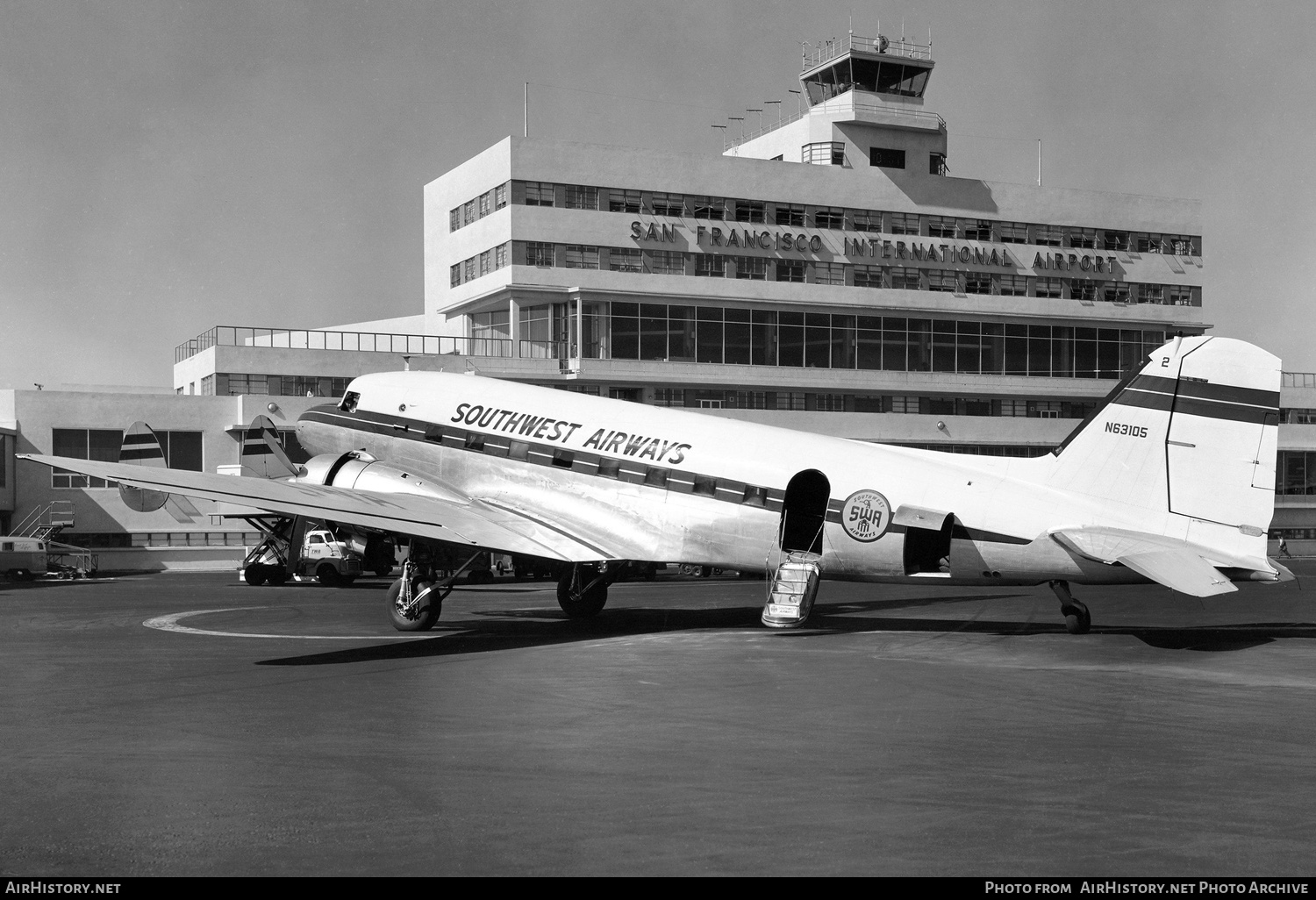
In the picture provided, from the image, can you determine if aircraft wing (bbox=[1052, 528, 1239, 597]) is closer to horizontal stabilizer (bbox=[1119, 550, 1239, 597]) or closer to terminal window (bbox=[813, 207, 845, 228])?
horizontal stabilizer (bbox=[1119, 550, 1239, 597])

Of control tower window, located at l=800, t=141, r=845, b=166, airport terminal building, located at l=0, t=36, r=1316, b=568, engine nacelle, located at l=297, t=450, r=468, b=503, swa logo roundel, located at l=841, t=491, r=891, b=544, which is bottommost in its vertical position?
swa logo roundel, located at l=841, t=491, r=891, b=544

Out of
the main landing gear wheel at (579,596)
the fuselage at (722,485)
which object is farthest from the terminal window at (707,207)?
the main landing gear wheel at (579,596)

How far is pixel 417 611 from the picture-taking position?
2333cm

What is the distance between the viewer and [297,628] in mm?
24516

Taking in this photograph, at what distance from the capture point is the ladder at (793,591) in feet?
71.5

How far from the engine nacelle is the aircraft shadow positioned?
290 cm

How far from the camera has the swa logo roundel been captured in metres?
21.9

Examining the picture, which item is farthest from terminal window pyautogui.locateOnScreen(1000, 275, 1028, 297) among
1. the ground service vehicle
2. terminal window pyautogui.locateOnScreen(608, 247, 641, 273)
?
the ground service vehicle

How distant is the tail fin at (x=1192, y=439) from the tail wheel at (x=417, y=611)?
464 inches

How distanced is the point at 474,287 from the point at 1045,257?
38.0 meters

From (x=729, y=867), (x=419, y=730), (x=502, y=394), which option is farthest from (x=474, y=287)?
(x=729, y=867)

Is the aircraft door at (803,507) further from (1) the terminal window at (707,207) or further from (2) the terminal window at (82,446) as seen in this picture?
(1) the terminal window at (707,207)

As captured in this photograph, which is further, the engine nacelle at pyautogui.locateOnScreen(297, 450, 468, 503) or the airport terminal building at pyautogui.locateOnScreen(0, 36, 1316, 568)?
the airport terminal building at pyautogui.locateOnScreen(0, 36, 1316, 568)

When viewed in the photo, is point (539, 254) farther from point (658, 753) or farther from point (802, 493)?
point (658, 753)
